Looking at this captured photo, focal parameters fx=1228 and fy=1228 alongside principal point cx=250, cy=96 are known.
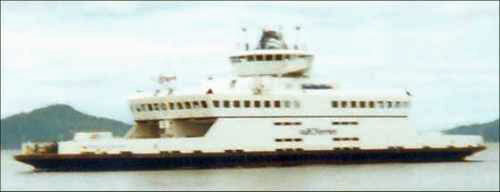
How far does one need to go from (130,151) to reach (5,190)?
7.64 meters

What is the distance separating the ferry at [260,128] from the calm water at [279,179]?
740 millimetres

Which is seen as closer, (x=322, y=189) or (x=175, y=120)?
(x=322, y=189)

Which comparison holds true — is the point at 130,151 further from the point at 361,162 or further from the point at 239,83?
the point at 361,162

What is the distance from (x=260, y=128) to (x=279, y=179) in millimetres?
6957

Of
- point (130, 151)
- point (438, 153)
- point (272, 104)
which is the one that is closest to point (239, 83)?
point (272, 104)

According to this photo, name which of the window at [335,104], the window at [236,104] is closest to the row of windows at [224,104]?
the window at [236,104]

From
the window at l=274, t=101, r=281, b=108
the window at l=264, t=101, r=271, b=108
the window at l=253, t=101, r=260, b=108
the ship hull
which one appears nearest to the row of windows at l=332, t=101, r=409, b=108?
the ship hull

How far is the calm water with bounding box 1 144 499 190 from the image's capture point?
139 feet

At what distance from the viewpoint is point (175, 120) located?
52.1m

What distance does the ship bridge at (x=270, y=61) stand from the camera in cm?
5416

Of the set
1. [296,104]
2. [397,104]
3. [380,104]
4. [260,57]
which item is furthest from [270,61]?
[397,104]

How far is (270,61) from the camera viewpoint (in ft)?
178

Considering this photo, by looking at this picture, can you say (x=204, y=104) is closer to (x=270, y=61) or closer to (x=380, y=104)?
(x=270, y=61)

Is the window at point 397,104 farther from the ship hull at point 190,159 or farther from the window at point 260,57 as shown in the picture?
the window at point 260,57
